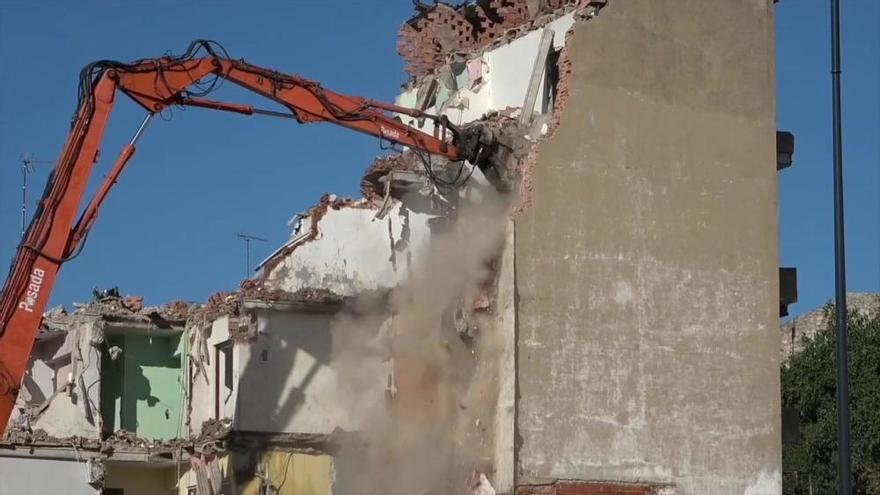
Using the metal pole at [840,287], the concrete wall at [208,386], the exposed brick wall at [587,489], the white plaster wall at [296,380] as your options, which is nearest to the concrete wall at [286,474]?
the white plaster wall at [296,380]

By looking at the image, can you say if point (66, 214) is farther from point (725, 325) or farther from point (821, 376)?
point (821, 376)

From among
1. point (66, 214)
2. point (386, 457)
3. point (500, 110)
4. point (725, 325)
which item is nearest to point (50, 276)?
point (66, 214)

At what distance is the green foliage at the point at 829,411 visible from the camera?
43.9m

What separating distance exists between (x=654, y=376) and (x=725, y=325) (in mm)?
1761

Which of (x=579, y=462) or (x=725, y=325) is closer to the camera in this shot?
(x=579, y=462)

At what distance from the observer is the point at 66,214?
21.5 m

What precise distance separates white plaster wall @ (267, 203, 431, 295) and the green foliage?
17371mm

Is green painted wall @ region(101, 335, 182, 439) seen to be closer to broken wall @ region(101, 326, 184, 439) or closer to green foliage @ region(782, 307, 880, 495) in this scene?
broken wall @ region(101, 326, 184, 439)

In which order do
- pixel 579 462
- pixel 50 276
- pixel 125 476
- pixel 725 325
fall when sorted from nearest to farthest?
1. pixel 50 276
2. pixel 579 462
3. pixel 725 325
4. pixel 125 476

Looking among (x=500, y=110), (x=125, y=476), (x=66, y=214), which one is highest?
(x=500, y=110)

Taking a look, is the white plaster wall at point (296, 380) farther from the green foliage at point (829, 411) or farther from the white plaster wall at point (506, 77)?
the green foliage at point (829, 411)

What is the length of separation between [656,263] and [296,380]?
778cm

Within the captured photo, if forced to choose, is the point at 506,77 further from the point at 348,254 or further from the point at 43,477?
the point at 43,477

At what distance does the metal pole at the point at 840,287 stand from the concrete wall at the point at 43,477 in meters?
15.1
